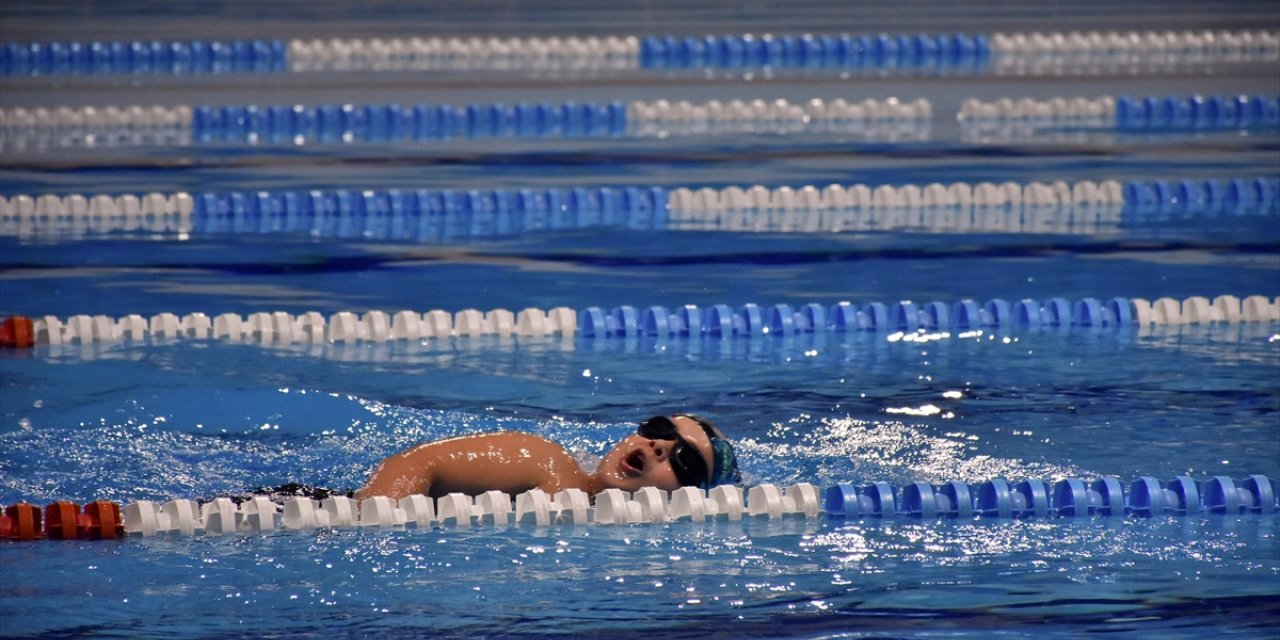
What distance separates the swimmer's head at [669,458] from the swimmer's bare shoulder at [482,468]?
0.24ft

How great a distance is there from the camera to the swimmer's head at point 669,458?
400 centimetres

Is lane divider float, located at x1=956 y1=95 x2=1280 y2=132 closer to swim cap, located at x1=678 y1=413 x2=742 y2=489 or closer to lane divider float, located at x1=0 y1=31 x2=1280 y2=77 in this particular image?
lane divider float, located at x1=0 y1=31 x2=1280 y2=77

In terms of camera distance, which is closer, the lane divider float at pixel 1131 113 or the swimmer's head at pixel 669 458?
the swimmer's head at pixel 669 458

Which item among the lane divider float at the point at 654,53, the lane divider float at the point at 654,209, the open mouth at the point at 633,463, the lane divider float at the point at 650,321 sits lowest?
the open mouth at the point at 633,463

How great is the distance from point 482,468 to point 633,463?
322 millimetres

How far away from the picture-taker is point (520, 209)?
8281mm

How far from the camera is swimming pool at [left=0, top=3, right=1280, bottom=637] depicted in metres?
3.45

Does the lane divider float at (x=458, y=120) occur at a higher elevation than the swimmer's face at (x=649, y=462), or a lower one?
higher

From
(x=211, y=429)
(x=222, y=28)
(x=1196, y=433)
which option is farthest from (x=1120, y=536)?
(x=222, y=28)

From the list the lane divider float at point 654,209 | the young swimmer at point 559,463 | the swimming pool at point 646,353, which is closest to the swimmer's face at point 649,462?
the young swimmer at point 559,463

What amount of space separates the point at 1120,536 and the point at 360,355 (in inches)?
101

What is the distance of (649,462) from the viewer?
13.1 ft

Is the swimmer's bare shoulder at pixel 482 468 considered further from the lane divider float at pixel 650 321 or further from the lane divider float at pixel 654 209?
the lane divider float at pixel 654 209

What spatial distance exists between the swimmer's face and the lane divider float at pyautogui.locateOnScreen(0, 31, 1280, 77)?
9.10 meters
